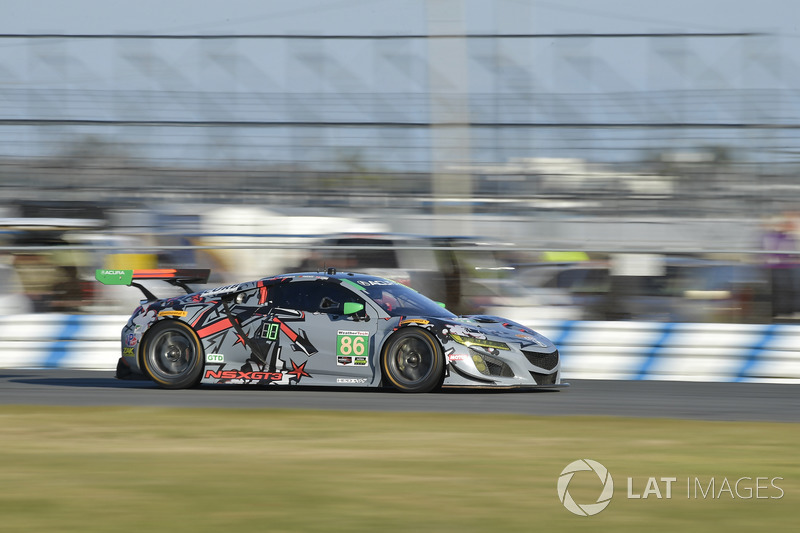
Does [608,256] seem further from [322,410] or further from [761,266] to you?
[322,410]

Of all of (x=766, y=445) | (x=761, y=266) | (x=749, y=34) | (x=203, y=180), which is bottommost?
(x=766, y=445)

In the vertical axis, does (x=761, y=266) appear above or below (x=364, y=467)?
above

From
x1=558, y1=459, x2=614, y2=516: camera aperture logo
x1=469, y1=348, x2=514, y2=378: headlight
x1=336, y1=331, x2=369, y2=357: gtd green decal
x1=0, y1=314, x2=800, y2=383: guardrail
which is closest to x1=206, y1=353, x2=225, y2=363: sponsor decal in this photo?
x1=336, y1=331, x2=369, y2=357: gtd green decal

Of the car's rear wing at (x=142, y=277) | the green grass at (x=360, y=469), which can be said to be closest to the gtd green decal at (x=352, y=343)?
the green grass at (x=360, y=469)

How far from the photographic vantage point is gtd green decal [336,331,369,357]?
30.8 feet

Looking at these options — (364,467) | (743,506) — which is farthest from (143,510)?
(743,506)

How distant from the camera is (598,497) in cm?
525

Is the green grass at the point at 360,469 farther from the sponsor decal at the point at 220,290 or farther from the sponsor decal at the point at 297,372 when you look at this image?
the sponsor decal at the point at 220,290

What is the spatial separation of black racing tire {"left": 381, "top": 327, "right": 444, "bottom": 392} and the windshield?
10.2 inches

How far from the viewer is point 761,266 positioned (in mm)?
12141

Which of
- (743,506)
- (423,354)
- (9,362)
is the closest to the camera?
(743,506)

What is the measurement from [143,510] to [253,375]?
4.63 metres

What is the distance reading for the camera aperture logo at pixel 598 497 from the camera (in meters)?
5.06

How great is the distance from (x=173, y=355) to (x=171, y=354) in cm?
2
